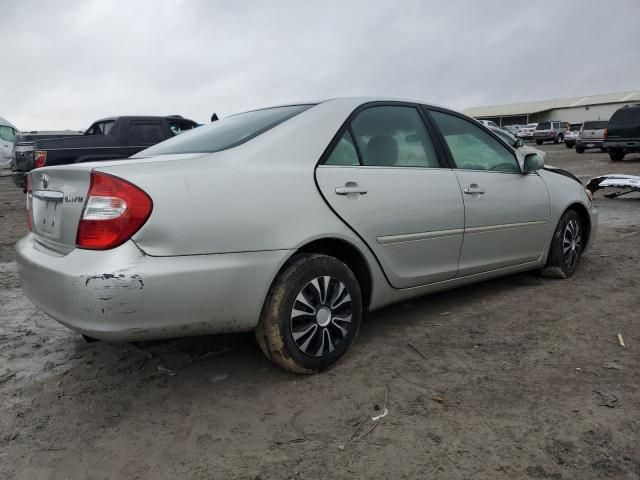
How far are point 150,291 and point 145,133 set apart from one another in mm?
9268

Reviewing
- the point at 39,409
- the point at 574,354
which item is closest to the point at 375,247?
the point at 574,354

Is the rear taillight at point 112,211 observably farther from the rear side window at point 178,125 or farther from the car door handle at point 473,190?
the rear side window at point 178,125

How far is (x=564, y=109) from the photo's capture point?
63188 millimetres

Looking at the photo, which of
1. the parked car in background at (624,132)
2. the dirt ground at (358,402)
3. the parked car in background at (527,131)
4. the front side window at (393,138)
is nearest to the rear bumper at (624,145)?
the parked car in background at (624,132)

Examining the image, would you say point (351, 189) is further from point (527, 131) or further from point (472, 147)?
point (527, 131)

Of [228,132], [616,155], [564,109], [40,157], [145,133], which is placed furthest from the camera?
[564,109]

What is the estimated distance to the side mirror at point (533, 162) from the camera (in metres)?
4.03

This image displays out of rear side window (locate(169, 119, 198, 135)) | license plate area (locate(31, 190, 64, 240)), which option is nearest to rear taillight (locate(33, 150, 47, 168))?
rear side window (locate(169, 119, 198, 135))

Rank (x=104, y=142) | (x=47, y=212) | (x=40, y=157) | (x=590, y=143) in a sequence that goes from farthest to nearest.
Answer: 1. (x=590, y=143)
2. (x=104, y=142)
3. (x=40, y=157)
4. (x=47, y=212)

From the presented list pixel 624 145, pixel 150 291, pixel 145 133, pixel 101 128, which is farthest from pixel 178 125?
pixel 624 145

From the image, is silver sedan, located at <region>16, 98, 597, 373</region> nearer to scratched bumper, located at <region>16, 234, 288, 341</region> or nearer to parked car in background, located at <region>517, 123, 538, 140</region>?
scratched bumper, located at <region>16, 234, 288, 341</region>

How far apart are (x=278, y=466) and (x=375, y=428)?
47 centimetres

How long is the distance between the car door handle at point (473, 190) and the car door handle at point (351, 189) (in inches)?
37.2

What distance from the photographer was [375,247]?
3.00m
